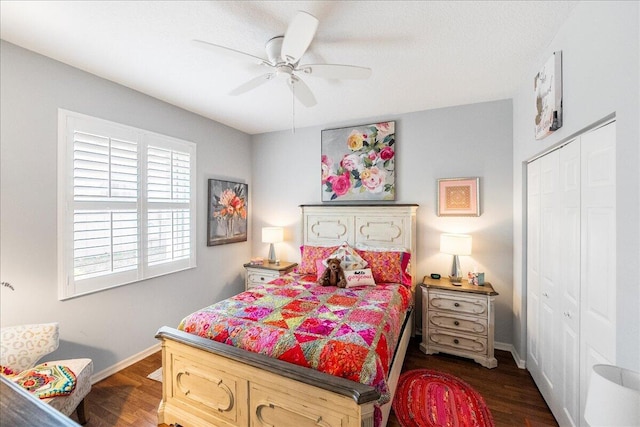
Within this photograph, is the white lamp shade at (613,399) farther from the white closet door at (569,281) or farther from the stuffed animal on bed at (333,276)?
the stuffed animal on bed at (333,276)

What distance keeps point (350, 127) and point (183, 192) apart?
228 cm

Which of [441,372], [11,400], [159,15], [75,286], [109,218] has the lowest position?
[441,372]

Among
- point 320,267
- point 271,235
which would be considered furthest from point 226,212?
point 320,267

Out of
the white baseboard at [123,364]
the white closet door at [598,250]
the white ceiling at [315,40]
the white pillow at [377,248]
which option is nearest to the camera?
the white closet door at [598,250]

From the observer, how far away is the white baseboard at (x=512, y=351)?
8.32ft

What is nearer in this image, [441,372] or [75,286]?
[75,286]

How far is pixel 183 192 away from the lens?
3178 mm

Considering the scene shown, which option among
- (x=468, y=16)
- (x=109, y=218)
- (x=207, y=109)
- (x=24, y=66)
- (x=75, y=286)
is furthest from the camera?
(x=207, y=109)

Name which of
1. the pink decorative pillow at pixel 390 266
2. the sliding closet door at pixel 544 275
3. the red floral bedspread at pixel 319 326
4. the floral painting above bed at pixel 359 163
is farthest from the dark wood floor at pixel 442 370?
the floral painting above bed at pixel 359 163

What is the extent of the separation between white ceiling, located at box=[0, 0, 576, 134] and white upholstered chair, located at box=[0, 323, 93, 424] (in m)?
2.03

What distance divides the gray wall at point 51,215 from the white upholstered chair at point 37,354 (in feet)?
0.88

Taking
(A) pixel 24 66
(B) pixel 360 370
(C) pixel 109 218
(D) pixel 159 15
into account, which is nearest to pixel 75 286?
(C) pixel 109 218

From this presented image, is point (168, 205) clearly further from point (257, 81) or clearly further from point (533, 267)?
point (533, 267)

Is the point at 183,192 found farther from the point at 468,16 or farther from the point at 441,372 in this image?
the point at 441,372
